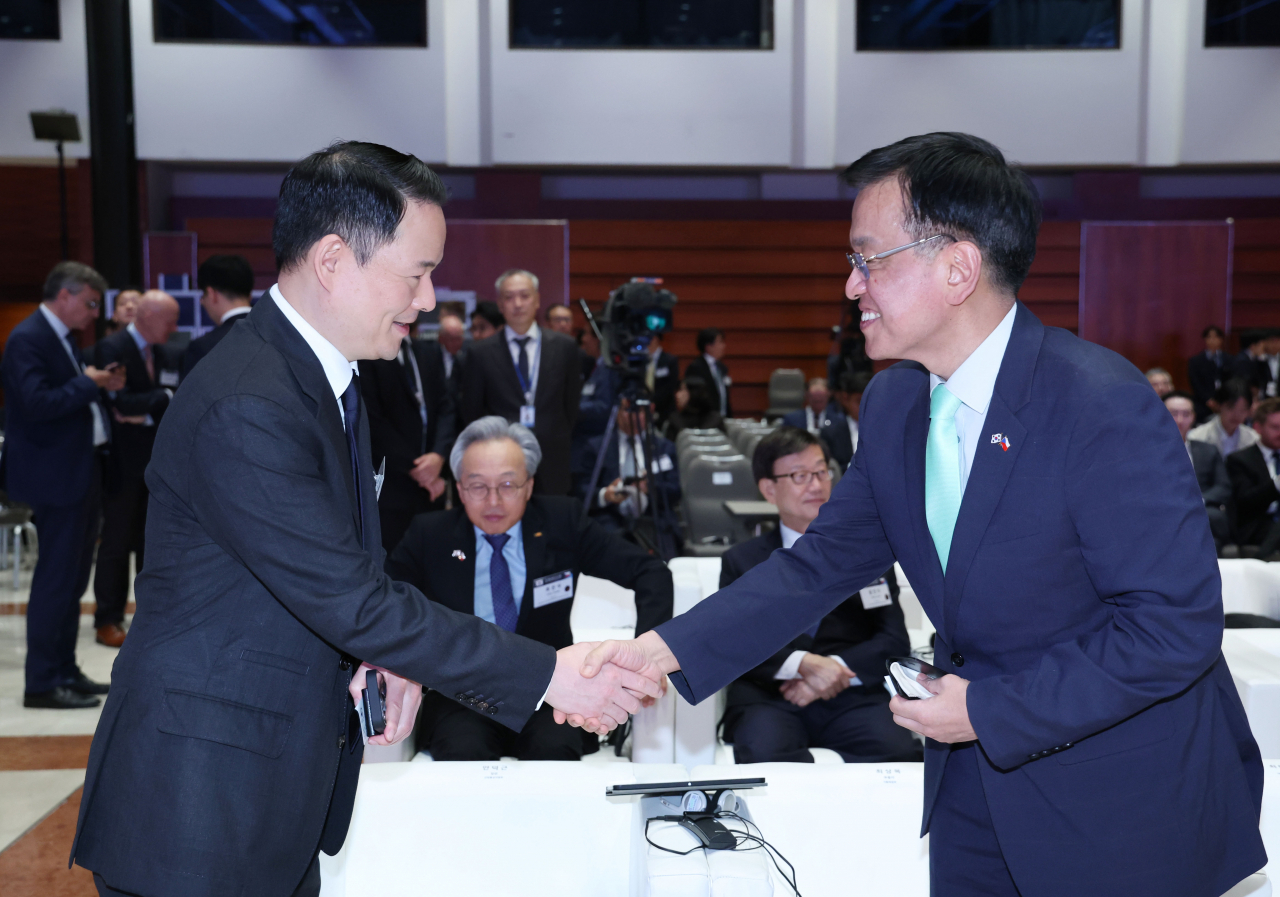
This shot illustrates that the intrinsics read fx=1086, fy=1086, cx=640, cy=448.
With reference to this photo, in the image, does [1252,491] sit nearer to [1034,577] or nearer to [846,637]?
[846,637]

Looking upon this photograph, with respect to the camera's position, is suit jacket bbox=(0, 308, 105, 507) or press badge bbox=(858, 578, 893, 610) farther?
suit jacket bbox=(0, 308, 105, 507)

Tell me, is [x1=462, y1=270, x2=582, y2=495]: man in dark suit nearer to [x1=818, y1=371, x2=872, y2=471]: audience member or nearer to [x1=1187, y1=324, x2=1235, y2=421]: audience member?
[x1=818, y1=371, x2=872, y2=471]: audience member

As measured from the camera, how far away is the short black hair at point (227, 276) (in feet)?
13.7

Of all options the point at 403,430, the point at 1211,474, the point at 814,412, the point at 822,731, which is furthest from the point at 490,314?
the point at 822,731

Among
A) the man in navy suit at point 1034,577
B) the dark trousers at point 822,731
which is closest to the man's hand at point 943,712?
the man in navy suit at point 1034,577

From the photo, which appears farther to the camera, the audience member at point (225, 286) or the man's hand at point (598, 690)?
the audience member at point (225, 286)

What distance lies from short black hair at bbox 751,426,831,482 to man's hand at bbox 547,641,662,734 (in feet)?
4.52

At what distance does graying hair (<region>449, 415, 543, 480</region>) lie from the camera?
3.09m

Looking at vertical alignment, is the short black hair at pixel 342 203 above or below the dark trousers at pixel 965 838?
above

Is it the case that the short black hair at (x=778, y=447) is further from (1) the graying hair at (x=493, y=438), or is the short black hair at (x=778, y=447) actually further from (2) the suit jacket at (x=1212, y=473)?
(2) the suit jacket at (x=1212, y=473)

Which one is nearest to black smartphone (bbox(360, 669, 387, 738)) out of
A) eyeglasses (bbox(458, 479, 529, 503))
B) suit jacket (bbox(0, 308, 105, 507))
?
eyeglasses (bbox(458, 479, 529, 503))

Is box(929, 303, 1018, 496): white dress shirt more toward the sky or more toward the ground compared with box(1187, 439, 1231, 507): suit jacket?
more toward the sky

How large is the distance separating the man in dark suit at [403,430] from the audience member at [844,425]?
2.87 metres

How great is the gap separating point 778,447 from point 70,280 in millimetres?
2983
